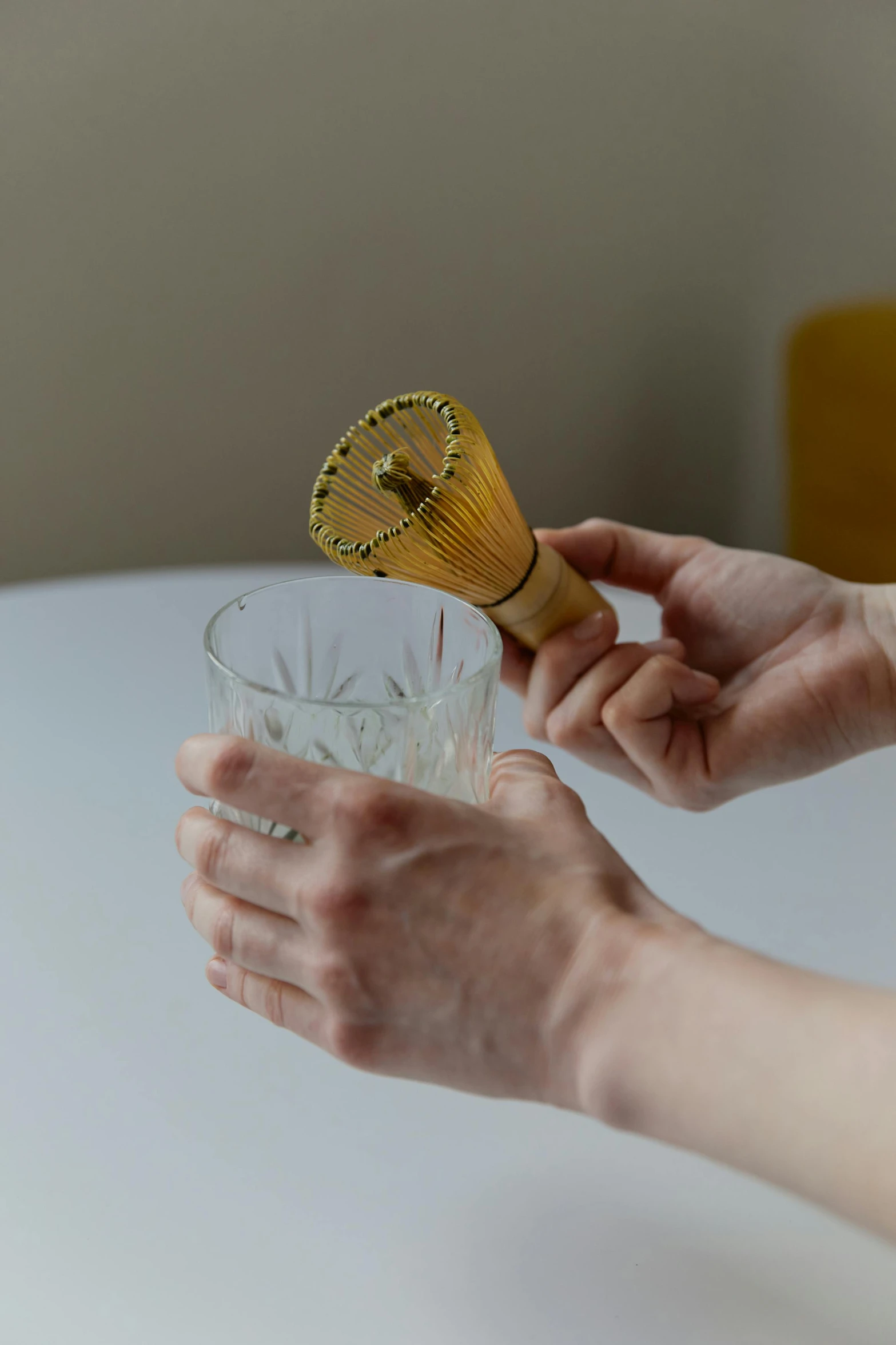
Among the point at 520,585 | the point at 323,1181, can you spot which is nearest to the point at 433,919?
the point at 323,1181

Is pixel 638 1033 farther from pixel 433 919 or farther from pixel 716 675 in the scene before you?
pixel 716 675

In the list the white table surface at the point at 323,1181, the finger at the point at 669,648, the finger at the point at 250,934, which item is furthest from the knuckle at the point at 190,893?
the finger at the point at 669,648

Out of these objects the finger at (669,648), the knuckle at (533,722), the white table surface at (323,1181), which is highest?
the finger at (669,648)

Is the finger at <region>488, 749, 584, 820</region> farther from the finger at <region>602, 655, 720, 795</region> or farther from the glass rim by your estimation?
the finger at <region>602, 655, 720, 795</region>

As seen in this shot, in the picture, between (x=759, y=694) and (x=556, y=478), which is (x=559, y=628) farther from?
(x=556, y=478)

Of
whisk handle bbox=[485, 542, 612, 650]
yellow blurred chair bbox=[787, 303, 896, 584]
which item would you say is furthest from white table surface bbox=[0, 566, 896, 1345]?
yellow blurred chair bbox=[787, 303, 896, 584]

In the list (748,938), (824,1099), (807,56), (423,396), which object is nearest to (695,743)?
(748,938)

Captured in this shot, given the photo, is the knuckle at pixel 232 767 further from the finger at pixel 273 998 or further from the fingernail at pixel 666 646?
the fingernail at pixel 666 646
